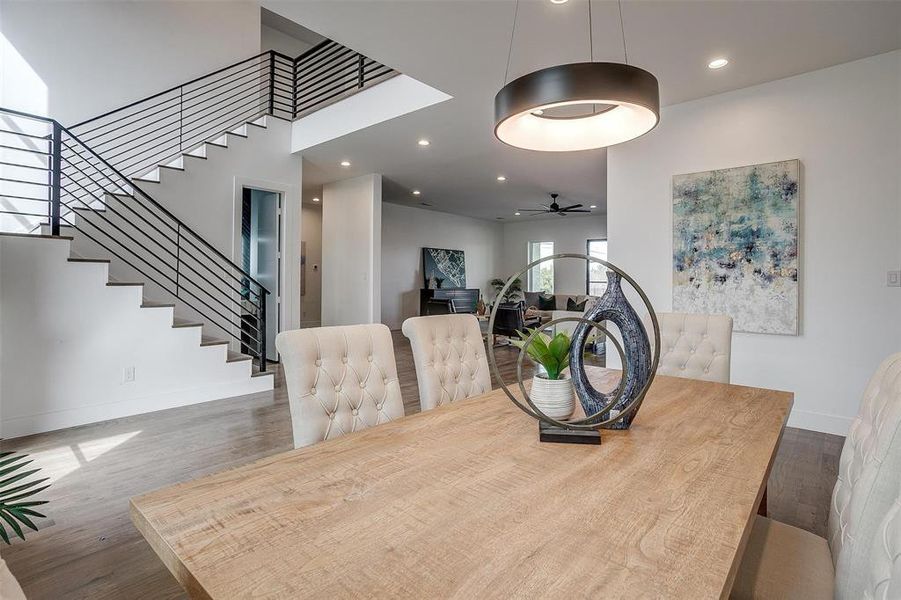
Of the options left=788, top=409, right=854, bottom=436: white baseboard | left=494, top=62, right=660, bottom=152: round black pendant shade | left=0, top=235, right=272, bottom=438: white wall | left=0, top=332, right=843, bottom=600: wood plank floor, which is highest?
left=494, top=62, right=660, bottom=152: round black pendant shade

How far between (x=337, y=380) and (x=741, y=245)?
3486 mm

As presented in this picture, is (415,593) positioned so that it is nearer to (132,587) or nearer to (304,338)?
(304,338)

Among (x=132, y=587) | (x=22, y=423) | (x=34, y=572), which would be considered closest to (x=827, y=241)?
(x=132, y=587)

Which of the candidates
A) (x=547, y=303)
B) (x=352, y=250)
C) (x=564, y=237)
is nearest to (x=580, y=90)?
(x=352, y=250)

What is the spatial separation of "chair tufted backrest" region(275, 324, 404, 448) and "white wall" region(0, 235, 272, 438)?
298cm

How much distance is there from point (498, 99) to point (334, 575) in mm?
1245

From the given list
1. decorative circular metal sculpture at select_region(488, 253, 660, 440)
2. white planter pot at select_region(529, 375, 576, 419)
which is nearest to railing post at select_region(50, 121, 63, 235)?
decorative circular metal sculpture at select_region(488, 253, 660, 440)

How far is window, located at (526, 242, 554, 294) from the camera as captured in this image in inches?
448

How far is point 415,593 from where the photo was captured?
1.96 ft

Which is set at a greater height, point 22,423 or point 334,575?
point 334,575

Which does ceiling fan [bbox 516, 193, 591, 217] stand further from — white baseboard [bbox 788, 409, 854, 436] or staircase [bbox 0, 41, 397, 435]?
white baseboard [bbox 788, 409, 854, 436]

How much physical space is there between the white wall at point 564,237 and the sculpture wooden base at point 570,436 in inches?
382

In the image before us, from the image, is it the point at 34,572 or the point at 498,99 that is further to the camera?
the point at 34,572

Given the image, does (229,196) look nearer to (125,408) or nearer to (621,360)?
(125,408)
